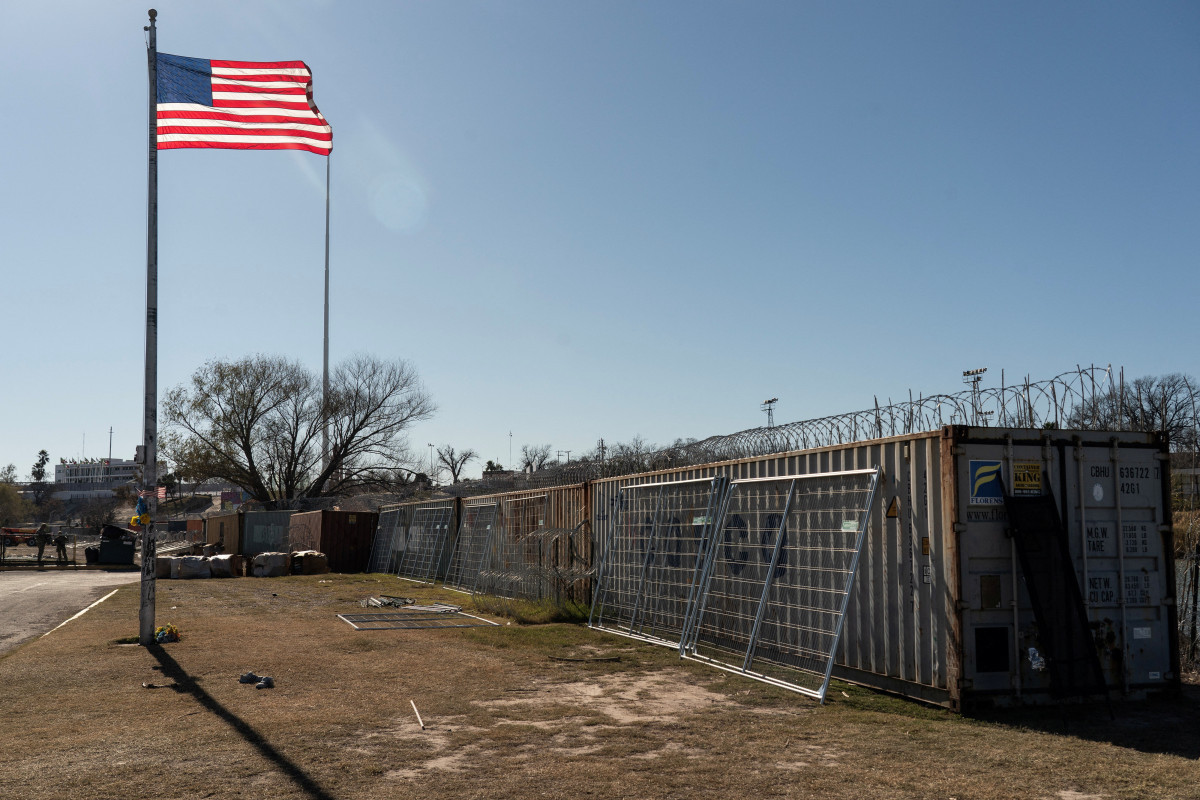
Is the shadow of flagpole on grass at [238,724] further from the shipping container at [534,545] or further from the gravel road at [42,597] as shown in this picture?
the shipping container at [534,545]

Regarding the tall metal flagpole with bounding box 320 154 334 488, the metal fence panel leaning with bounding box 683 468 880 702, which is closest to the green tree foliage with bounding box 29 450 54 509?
the tall metal flagpole with bounding box 320 154 334 488

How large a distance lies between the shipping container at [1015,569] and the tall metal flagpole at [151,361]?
9630 mm

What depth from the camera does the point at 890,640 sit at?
874 cm

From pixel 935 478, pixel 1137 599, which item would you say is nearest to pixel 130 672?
pixel 935 478

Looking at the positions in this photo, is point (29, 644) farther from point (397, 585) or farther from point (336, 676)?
point (397, 585)

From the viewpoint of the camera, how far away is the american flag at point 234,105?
1277 cm

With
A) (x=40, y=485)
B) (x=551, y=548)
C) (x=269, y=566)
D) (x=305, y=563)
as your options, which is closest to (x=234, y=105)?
(x=551, y=548)

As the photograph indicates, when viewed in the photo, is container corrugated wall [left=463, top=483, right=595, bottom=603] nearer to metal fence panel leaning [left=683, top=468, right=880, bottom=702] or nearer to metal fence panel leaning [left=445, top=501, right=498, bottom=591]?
metal fence panel leaning [left=445, top=501, right=498, bottom=591]

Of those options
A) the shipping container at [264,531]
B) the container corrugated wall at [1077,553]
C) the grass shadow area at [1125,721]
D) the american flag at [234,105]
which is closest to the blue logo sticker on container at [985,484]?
the container corrugated wall at [1077,553]

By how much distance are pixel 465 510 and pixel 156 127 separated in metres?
13.1

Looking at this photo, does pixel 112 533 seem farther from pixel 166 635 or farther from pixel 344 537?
pixel 166 635

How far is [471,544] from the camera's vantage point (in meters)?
22.5

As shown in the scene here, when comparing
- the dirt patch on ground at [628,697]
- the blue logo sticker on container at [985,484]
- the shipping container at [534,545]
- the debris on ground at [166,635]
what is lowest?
the debris on ground at [166,635]

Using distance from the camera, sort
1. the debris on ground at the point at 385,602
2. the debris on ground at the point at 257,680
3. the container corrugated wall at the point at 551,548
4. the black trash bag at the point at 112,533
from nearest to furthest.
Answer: the debris on ground at the point at 257,680, the container corrugated wall at the point at 551,548, the debris on ground at the point at 385,602, the black trash bag at the point at 112,533
